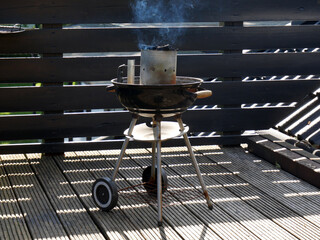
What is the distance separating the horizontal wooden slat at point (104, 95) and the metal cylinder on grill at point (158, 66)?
1.40 m

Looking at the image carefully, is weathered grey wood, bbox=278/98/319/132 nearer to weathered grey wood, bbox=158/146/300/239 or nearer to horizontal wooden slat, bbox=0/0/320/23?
weathered grey wood, bbox=158/146/300/239

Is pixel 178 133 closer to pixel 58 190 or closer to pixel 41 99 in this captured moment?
pixel 58 190

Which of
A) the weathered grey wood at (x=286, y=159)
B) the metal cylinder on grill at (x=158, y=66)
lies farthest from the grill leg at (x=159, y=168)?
the weathered grey wood at (x=286, y=159)

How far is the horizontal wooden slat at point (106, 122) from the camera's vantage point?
471 cm

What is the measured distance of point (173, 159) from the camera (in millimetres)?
4793

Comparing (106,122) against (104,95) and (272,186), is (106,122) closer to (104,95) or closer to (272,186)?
(104,95)

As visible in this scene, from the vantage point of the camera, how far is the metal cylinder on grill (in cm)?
340

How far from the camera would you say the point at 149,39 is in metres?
4.80

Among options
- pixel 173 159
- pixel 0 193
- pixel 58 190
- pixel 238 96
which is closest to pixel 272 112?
pixel 238 96

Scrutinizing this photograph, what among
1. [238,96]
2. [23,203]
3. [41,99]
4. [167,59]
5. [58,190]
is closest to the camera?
[167,59]

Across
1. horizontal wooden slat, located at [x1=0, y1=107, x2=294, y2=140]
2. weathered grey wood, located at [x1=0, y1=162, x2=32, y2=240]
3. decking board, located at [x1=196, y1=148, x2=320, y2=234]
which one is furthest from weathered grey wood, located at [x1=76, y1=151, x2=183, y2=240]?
decking board, located at [x1=196, y1=148, x2=320, y2=234]

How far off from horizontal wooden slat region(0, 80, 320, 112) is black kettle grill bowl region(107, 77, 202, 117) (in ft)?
4.52

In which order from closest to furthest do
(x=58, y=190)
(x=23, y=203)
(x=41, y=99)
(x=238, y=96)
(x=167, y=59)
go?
(x=167, y=59) < (x=23, y=203) < (x=58, y=190) < (x=41, y=99) < (x=238, y=96)

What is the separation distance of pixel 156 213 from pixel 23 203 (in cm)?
93
